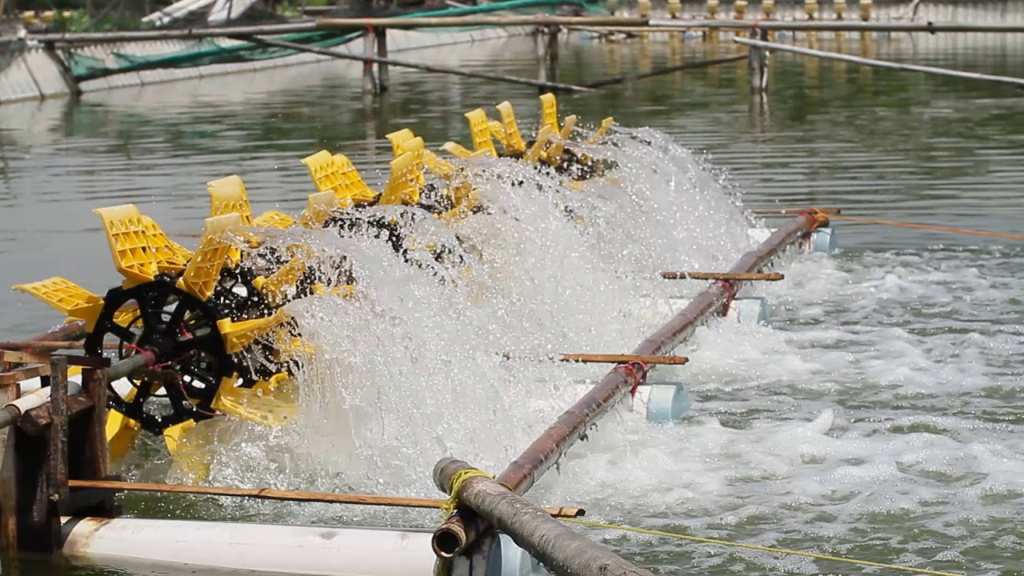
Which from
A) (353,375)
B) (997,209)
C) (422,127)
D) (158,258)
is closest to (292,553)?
(353,375)

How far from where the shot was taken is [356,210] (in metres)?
10.3

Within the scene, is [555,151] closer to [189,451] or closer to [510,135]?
[510,135]

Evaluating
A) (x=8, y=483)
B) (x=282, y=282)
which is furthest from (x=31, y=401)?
(x=282, y=282)

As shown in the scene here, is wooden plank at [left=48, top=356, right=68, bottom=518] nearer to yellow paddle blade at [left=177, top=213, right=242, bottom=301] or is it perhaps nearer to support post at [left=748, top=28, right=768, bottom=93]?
yellow paddle blade at [left=177, top=213, right=242, bottom=301]

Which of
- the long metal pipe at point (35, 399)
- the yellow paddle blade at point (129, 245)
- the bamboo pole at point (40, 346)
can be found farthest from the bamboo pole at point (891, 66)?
the long metal pipe at point (35, 399)

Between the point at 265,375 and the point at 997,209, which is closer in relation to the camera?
the point at 265,375

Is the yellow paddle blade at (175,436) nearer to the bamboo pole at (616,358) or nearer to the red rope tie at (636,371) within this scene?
the bamboo pole at (616,358)

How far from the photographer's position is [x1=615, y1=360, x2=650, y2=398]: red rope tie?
920 centimetres

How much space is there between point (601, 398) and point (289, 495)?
2.09 metres

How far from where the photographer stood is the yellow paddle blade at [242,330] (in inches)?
330

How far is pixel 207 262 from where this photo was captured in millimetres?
8438

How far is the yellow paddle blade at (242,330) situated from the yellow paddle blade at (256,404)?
0.23 meters

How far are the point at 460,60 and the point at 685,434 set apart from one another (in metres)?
30.4

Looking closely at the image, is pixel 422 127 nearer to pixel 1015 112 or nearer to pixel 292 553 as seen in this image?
Answer: pixel 1015 112
